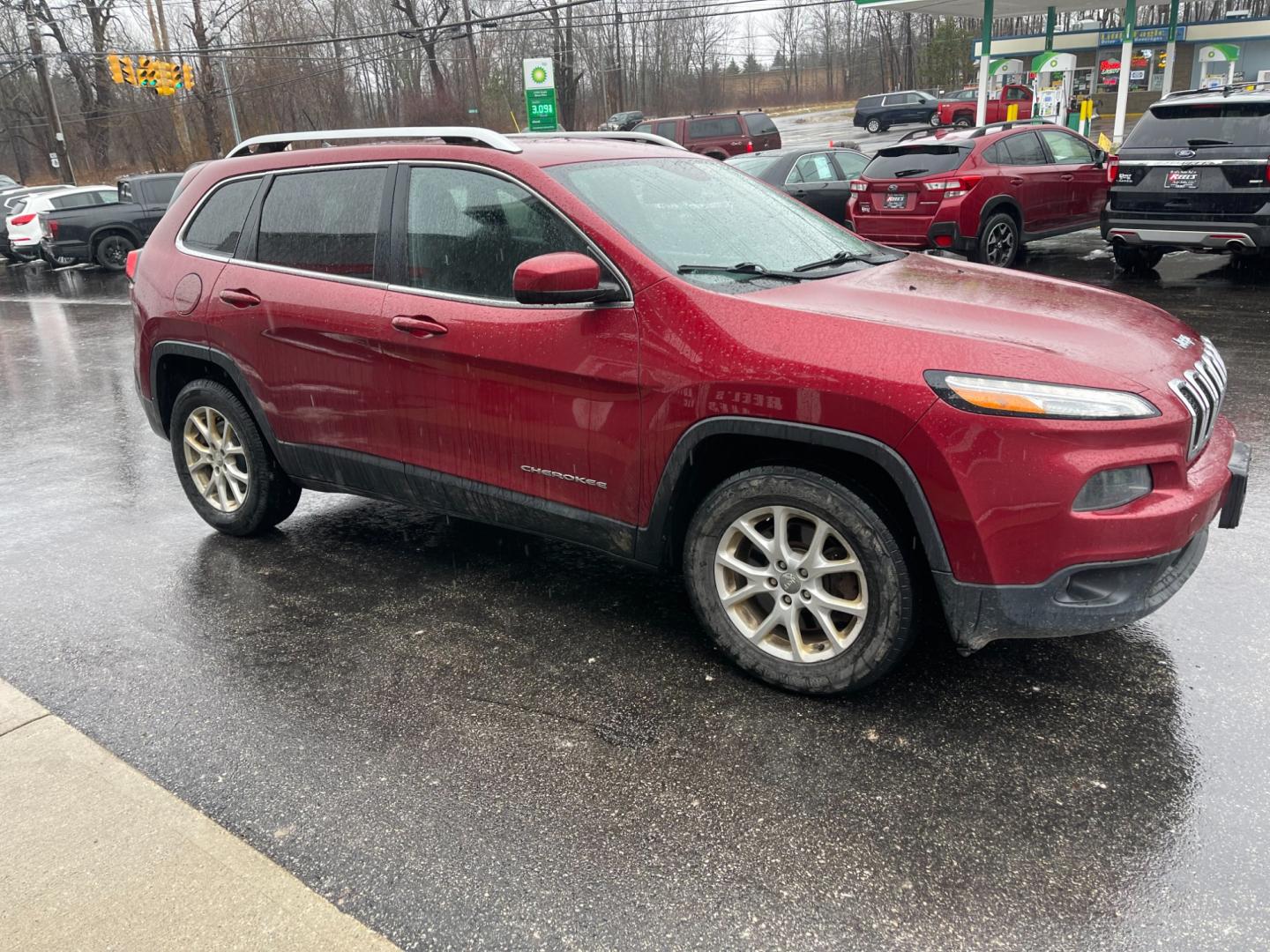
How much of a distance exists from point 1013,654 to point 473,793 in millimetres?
1946

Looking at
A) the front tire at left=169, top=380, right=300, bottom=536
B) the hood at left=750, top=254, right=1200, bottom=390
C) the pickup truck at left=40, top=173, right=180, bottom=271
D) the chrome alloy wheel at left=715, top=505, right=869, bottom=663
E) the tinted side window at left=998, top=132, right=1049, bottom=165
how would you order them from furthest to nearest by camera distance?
the pickup truck at left=40, top=173, right=180, bottom=271 → the tinted side window at left=998, top=132, right=1049, bottom=165 → the front tire at left=169, top=380, right=300, bottom=536 → the chrome alloy wheel at left=715, top=505, right=869, bottom=663 → the hood at left=750, top=254, right=1200, bottom=390

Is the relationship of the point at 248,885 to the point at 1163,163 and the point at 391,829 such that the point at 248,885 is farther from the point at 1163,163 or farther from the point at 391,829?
the point at 1163,163

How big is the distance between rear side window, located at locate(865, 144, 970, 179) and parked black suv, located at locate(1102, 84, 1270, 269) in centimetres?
178

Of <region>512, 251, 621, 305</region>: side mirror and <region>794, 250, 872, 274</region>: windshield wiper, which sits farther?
<region>794, 250, 872, 274</region>: windshield wiper

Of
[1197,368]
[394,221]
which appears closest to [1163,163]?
[1197,368]

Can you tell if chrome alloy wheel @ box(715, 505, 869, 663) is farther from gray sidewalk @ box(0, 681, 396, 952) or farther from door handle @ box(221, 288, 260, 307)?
door handle @ box(221, 288, 260, 307)

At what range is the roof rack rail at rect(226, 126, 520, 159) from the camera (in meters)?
3.88

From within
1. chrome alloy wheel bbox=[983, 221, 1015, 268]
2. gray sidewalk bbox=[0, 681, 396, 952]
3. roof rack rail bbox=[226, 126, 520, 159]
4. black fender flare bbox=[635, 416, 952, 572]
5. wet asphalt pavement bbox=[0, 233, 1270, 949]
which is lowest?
wet asphalt pavement bbox=[0, 233, 1270, 949]

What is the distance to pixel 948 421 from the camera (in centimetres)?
287

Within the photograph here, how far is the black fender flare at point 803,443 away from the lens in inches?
117

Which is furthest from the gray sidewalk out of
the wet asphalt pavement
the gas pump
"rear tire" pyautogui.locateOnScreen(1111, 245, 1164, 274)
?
the gas pump

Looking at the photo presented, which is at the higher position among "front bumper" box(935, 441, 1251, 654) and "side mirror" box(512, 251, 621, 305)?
"side mirror" box(512, 251, 621, 305)

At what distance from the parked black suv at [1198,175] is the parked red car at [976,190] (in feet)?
4.56

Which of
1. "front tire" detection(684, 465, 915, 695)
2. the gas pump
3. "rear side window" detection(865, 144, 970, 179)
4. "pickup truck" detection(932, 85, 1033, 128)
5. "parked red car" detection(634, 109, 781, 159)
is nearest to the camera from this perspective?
"front tire" detection(684, 465, 915, 695)
